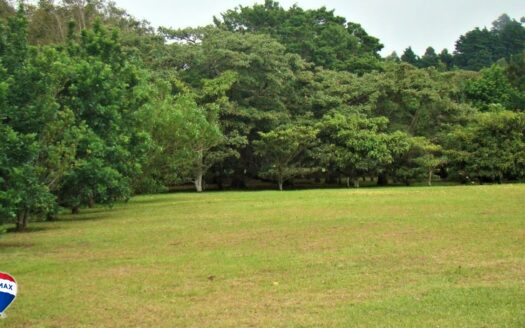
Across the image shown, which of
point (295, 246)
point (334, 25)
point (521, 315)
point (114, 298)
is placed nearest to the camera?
point (521, 315)

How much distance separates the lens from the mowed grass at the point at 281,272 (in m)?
7.27

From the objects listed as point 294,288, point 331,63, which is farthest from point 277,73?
point 294,288

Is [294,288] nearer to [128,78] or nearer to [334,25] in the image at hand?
[128,78]

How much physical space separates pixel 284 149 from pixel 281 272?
31429 mm

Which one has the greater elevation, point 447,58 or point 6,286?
point 447,58

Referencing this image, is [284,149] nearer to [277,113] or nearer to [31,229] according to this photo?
[277,113]

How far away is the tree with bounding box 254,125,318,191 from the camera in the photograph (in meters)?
40.6

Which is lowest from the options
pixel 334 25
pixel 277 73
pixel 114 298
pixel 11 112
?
pixel 114 298

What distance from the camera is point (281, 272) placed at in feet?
32.6

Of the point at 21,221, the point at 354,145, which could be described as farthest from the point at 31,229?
the point at 354,145

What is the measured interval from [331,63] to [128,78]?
36897 millimetres

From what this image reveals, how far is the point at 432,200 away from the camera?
23297mm

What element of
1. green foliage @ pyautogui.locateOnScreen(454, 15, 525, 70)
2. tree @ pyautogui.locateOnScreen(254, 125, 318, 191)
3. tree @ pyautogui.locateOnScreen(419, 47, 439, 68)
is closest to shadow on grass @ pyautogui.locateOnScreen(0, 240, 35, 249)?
tree @ pyautogui.locateOnScreen(254, 125, 318, 191)

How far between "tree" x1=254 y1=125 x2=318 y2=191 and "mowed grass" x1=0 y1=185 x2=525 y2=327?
2223 centimetres
